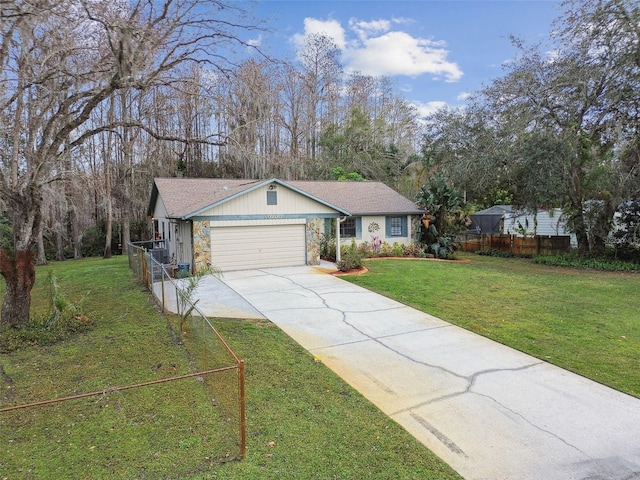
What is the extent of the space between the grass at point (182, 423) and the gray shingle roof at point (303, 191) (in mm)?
8145

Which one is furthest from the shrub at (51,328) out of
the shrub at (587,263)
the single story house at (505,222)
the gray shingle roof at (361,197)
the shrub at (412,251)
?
the single story house at (505,222)

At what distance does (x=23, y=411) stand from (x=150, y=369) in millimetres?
1470

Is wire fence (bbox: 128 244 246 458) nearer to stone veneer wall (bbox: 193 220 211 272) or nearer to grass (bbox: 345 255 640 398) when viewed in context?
grass (bbox: 345 255 640 398)

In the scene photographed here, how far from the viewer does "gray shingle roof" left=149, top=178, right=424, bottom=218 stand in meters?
15.1

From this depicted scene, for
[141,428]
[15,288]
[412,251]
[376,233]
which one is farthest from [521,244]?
[15,288]

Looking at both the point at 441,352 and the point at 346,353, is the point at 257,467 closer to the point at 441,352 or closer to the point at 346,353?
the point at 346,353

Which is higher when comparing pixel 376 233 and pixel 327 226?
pixel 327 226

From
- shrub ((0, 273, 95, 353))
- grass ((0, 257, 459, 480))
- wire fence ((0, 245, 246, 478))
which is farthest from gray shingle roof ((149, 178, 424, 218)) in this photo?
wire fence ((0, 245, 246, 478))

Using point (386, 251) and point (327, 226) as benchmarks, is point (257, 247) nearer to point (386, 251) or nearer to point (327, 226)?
point (327, 226)

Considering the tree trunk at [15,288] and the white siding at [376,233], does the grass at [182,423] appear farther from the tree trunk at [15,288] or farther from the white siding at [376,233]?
the white siding at [376,233]

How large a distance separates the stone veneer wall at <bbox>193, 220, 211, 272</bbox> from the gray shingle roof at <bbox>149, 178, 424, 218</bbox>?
0.59 metres

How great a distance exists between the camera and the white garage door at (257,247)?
1400 centimetres

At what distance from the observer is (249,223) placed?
47.0 feet

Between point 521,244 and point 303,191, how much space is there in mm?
13511
